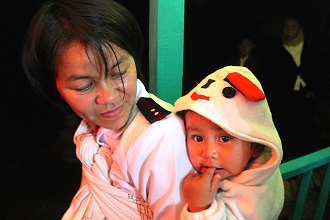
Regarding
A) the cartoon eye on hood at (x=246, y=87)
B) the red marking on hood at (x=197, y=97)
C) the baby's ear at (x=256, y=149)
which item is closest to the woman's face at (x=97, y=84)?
the red marking on hood at (x=197, y=97)

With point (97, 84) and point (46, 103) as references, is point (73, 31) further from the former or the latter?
point (46, 103)

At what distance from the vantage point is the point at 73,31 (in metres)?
0.87

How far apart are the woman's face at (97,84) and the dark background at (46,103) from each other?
104 cm

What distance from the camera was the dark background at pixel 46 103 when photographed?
7.65 feet

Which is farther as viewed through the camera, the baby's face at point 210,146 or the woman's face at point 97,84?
the baby's face at point 210,146

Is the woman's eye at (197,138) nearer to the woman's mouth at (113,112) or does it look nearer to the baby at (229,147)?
the baby at (229,147)

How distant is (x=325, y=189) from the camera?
1787mm

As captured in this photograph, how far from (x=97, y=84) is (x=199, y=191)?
1.18 feet

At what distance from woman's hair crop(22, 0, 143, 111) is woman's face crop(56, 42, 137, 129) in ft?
0.06

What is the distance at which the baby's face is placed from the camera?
0.99 meters

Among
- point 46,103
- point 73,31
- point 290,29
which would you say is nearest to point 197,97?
point 73,31

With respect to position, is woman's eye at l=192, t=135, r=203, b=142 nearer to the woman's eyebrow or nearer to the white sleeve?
the white sleeve

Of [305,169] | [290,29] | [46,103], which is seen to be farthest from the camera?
[290,29]

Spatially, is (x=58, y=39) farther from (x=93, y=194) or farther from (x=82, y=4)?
(x=93, y=194)
